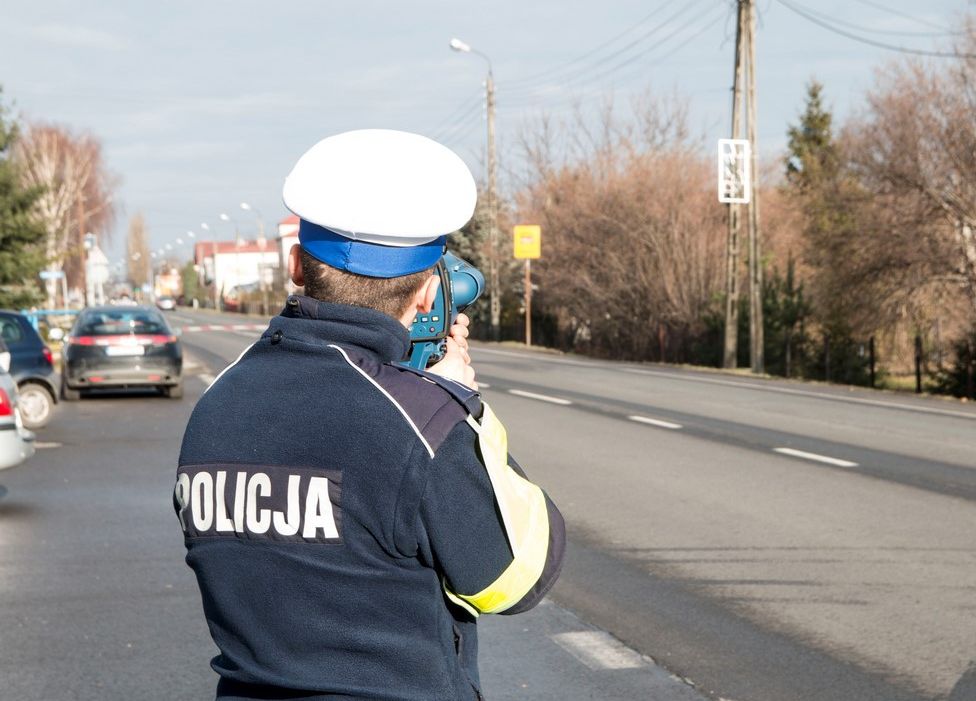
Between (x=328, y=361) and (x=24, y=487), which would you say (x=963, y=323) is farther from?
(x=328, y=361)

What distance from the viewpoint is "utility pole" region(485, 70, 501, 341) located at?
157 feet

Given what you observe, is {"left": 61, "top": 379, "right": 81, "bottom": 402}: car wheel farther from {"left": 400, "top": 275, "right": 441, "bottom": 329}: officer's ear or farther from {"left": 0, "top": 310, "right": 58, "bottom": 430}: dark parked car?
{"left": 400, "top": 275, "right": 441, "bottom": 329}: officer's ear

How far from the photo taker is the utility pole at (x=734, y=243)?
28.9m

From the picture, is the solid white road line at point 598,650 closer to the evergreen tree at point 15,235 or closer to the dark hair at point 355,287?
the dark hair at point 355,287

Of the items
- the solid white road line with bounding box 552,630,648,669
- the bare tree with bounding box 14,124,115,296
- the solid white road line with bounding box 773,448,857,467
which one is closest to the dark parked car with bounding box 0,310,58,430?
the solid white road line with bounding box 773,448,857,467

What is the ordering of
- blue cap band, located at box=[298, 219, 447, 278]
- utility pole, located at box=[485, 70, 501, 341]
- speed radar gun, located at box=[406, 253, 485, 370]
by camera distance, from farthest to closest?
utility pole, located at box=[485, 70, 501, 341] < speed radar gun, located at box=[406, 253, 485, 370] < blue cap band, located at box=[298, 219, 447, 278]

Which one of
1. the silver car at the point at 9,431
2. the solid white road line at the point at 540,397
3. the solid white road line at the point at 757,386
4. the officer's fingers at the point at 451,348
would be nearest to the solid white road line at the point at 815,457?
the solid white road line at the point at 757,386

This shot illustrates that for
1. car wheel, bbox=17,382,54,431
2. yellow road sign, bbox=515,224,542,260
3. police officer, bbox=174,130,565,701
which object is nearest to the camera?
police officer, bbox=174,130,565,701

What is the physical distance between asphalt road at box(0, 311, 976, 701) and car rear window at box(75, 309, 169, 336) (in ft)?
16.2

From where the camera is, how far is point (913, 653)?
557 centimetres

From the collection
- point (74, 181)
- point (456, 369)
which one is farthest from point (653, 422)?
point (74, 181)

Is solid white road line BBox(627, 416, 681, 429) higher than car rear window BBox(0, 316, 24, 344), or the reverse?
car rear window BBox(0, 316, 24, 344)

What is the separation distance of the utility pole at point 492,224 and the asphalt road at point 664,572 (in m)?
34.0

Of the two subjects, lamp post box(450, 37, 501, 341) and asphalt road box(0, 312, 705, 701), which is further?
lamp post box(450, 37, 501, 341)
